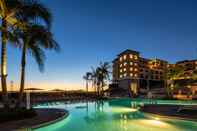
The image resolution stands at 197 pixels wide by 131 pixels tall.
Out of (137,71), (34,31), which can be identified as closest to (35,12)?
(34,31)

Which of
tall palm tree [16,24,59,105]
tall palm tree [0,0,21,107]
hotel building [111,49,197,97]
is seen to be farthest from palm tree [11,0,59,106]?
hotel building [111,49,197,97]

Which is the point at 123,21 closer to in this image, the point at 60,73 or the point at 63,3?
the point at 63,3

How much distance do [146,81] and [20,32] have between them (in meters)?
87.0

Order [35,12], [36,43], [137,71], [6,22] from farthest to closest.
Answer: [137,71] → [36,43] → [35,12] → [6,22]

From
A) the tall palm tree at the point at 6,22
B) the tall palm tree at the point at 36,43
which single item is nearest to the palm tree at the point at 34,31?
the tall palm tree at the point at 36,43

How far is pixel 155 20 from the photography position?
43875 mm

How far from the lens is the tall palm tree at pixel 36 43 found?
1602cm

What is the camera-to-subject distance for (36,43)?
16.7 m

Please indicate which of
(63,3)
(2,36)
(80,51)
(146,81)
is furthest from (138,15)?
(146,81)

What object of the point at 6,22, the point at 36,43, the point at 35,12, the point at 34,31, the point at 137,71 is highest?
the point at 35,12

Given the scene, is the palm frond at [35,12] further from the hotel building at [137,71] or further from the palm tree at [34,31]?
the hotel building at [137,71]

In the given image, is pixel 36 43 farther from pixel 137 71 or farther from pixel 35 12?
pixel 137 71

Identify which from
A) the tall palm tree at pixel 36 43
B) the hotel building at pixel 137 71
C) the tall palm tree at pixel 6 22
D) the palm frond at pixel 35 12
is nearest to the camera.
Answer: the tall palm tree at pixel 6 22

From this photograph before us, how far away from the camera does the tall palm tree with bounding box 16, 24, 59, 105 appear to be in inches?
631
